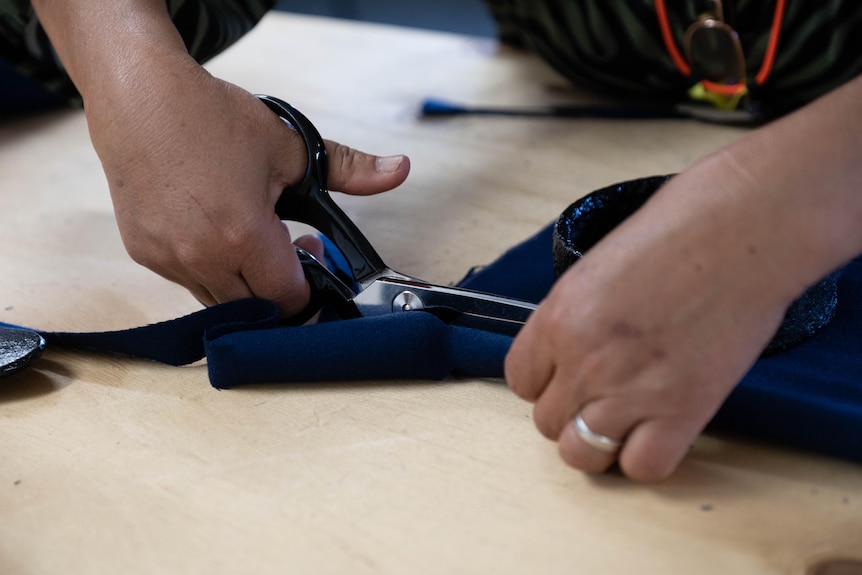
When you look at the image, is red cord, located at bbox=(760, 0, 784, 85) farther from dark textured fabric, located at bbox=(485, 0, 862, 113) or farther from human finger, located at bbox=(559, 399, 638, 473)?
human finger, located at bbox=(559, 399, 638, 473)

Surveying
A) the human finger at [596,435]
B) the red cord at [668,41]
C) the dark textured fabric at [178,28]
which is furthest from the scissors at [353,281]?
the red cord at [668,41]

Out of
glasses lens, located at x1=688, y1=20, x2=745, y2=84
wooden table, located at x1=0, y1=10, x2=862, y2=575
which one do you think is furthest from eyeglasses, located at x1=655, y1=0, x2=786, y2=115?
wooden table, located at x1=0, y1=10, x2=862, y2=575

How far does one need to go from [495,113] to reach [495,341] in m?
0.50

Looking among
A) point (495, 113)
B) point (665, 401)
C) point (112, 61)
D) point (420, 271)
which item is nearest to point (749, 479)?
point (665, 401)

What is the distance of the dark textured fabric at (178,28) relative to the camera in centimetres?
75

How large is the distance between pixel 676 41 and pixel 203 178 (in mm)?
503

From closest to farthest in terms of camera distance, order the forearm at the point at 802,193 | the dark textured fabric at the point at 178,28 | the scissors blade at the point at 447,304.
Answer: the forearm at the point at 802,193 < the scissors blade at the point at 447,304 < the dark textured fabric at the point at 178,28

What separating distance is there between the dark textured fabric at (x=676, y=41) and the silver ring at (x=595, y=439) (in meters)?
0.52

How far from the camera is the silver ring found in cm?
41

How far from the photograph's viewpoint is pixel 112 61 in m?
0.57

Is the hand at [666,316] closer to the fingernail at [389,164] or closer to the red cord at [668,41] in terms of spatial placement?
the fingernail at [389,164]

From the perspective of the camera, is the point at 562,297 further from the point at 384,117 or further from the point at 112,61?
the point at 384,117

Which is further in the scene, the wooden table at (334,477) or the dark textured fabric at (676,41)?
the dark textured fabric at (676,41)

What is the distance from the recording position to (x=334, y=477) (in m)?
0.45
